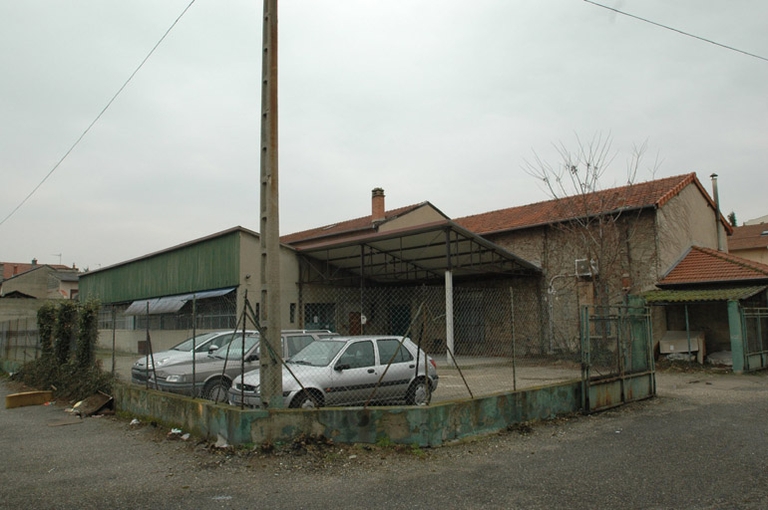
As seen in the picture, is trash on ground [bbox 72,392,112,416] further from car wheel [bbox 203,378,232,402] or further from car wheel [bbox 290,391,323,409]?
car wheel [bbox 290,391,323,409]

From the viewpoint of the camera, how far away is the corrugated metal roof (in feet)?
54.3

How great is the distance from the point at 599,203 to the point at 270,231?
1748cm

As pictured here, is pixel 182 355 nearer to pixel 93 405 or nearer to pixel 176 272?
pixel 93 405

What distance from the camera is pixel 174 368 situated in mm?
10555

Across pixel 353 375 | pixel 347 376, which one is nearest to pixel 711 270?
pixel 353 375

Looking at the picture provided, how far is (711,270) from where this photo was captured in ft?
63.8

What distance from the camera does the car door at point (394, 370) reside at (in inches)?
364

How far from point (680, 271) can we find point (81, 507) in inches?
790

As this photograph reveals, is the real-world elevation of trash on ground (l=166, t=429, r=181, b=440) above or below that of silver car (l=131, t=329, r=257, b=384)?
below

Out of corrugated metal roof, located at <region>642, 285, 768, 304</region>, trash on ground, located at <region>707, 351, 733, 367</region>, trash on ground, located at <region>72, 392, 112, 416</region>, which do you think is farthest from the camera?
trash on ground, located at <region>707, 351, 733, 367</region>

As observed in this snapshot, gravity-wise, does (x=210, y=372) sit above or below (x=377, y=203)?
below

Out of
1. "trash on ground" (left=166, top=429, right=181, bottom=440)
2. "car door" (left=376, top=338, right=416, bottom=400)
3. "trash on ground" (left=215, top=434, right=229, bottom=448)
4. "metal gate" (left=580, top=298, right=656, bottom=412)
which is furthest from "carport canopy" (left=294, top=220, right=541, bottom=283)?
"trash on ground" (left=215, top=434, right=229, bottom=448)

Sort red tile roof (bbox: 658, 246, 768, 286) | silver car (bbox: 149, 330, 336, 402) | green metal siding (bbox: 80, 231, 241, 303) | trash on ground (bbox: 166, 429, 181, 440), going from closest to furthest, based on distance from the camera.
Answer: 1. trash on ground (bbox: 166, 429, 181, 440)
2. silver car (bbox: 149, 330, 336, 402)
3. red tile roof (bbox: 658, 246, 768, 286)
4. green metal siding (bbox: 80, 231, 241, 303)

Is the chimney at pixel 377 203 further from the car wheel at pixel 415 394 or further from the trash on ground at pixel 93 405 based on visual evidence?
the car wheel at pixel 415 394
